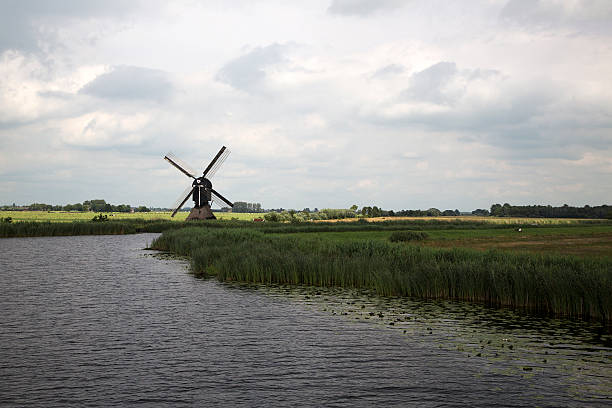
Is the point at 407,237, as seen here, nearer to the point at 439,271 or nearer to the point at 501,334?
the point at 439,271

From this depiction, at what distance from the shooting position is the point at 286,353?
13.4 m

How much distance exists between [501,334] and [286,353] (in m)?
7.00

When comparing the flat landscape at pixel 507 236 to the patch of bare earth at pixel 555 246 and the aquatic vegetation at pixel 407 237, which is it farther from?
the aquatic vegetation at pixel 407 237

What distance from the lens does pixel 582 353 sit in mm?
13375

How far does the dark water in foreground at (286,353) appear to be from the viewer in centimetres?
1041

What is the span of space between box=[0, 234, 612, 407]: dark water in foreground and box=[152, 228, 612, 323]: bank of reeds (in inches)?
51.8

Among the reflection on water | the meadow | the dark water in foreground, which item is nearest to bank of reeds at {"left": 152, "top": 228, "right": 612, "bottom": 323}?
the meadow

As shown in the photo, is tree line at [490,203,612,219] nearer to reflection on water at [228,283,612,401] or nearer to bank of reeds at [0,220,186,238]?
bank of reeds at [0,220,186,238]

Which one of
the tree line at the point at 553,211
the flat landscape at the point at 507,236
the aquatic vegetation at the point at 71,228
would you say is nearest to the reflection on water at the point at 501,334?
the flat landscape at the point at 507,236

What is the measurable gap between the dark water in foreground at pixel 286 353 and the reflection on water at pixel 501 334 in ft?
0.20

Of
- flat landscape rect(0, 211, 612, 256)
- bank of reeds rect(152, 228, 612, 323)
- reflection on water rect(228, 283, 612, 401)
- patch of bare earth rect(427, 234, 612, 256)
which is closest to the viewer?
reflection on water rect(228, 283, 612, 401)

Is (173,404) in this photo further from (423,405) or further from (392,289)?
(392,289)

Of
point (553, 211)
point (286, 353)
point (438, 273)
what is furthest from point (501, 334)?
point (553, 211)

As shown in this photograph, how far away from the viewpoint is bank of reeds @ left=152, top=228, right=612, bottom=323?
17859 mm
